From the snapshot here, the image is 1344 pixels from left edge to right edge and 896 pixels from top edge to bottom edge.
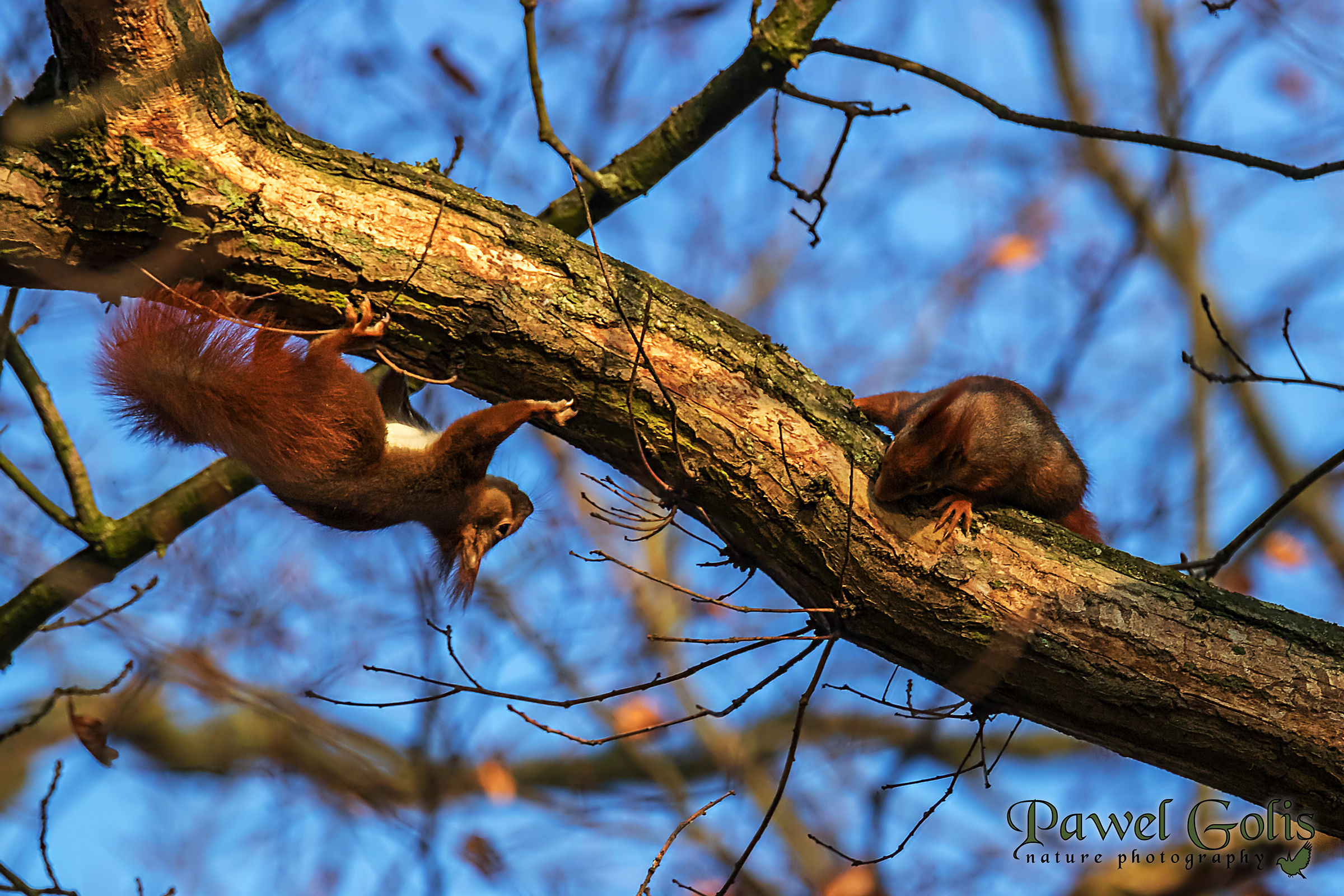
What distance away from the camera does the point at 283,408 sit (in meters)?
2.79

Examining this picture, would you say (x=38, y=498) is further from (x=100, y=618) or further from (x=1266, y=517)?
(x=1266, y=517)

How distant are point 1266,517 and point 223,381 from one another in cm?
312

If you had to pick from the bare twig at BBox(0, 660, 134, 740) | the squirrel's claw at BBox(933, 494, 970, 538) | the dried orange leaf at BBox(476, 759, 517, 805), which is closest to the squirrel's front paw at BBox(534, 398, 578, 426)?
the squirrel's claw at BBox(933, 494, 970, 538)

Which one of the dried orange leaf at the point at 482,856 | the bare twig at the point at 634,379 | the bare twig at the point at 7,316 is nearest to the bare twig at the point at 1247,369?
the bare twig at the point at 634,379

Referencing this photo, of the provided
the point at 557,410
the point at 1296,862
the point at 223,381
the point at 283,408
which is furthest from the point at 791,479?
the point at 1296,862

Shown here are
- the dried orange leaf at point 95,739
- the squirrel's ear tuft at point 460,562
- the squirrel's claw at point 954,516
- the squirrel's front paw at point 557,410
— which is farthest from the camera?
the squirrel's ear tuft at point 460,562

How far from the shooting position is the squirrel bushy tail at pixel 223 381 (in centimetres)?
274

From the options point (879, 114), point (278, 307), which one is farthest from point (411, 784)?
point (879, 114)

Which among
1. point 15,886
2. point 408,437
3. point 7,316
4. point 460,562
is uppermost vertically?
point 408,437

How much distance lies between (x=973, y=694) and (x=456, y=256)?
6.03 feet

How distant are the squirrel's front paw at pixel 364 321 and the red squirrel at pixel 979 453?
4.63 ft

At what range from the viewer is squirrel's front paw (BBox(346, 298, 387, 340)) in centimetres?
244

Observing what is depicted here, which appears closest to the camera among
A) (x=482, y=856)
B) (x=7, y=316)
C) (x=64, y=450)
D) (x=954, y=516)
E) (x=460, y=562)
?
(x=7, y=316)

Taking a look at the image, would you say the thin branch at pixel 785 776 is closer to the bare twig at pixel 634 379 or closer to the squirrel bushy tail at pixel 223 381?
the bare twig at pixel 634 379
